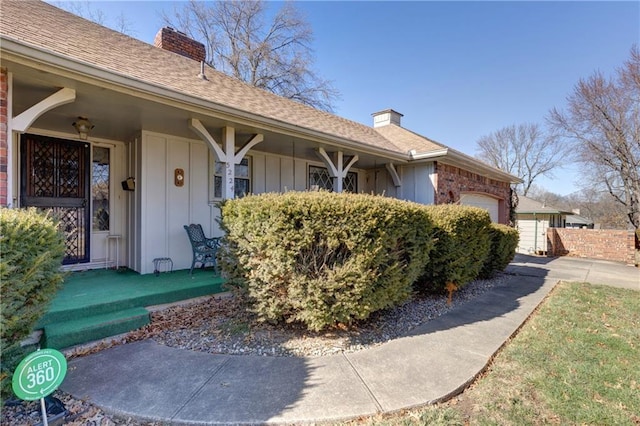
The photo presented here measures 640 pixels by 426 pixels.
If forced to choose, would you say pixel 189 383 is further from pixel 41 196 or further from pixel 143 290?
pixel 41 196

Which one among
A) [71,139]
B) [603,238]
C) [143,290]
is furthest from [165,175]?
[603,238]

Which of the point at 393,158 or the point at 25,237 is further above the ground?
the point at 393,158

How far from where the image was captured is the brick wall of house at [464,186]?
27.9 feet

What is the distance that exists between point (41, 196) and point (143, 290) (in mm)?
2768

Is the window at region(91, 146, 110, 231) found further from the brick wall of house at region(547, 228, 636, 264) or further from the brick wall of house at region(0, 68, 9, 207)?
the brick wall of house at region(547, 228, 636, 264)

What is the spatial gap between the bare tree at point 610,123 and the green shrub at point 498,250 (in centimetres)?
1300

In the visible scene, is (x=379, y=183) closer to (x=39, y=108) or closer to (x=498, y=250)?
(x=498, y=250)

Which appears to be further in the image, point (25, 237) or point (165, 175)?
point (165, 175)

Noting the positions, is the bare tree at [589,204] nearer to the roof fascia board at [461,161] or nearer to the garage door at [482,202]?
the garage door at [482,202]

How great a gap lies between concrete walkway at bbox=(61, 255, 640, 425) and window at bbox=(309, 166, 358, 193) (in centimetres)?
558

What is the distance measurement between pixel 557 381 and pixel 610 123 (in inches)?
719

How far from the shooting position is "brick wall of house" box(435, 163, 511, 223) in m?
8.52

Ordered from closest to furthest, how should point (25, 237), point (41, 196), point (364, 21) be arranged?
point (25, 237) < point (41, 196) < point (364, 21)

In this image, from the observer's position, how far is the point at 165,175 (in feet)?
18.9
